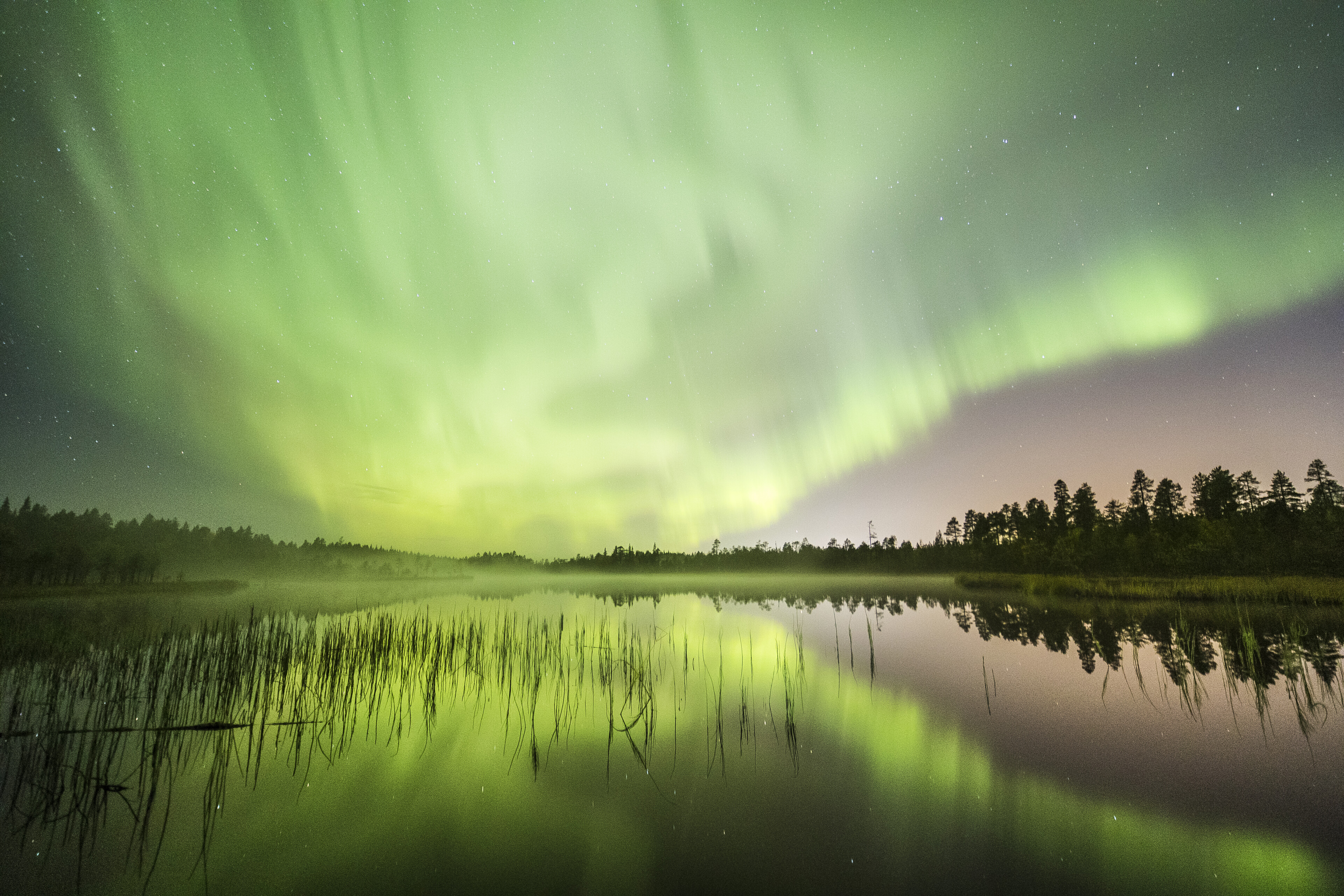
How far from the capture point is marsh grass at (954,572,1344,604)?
30.7 metres

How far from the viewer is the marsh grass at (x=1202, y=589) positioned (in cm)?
3070

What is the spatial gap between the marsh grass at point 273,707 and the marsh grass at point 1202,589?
109ft

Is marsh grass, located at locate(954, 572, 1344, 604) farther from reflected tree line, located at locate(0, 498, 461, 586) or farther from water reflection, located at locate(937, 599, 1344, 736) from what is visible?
reflected tree line, located at locate(0, 498, 461, 586)

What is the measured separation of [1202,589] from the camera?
116 feet

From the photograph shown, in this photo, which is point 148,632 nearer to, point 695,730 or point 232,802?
point 232,802

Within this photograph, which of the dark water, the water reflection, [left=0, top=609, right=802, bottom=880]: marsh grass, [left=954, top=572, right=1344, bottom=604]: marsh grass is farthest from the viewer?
[left=954, top=572, right=1344, bottom=604]: marsh grass

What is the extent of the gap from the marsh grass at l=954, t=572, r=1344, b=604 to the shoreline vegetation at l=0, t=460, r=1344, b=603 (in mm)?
163

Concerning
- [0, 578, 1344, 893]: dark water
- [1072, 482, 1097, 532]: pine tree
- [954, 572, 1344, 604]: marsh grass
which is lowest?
[954, 572, 1344, 604]: marsh grass

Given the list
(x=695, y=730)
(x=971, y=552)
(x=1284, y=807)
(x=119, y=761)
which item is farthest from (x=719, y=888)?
(x=971, y=552)

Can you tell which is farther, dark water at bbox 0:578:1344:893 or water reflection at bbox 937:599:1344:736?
water reflection at bbox 937:599:1344:736

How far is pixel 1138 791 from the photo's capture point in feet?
20.9

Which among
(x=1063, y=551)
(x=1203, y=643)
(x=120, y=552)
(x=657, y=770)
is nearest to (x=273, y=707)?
(x=657, y=770)

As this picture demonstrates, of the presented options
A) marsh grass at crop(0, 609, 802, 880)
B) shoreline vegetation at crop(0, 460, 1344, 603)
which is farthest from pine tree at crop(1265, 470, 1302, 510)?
marsh grass at crop(0, 609, 802, 880)

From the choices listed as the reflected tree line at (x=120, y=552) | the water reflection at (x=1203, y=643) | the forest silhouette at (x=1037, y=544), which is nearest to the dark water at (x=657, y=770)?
the water reflection at (x=1203, y=643)
